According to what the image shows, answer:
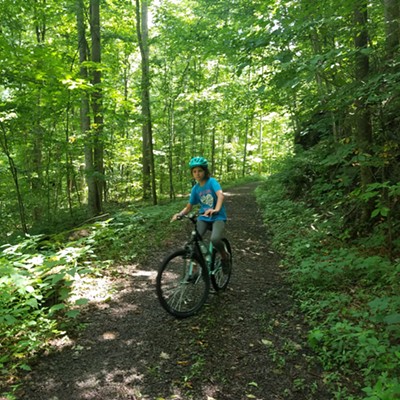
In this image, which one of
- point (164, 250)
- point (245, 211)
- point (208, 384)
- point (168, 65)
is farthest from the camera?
point (168, 65)

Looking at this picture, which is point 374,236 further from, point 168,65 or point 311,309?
point 168,65

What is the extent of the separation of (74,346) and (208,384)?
1.76m

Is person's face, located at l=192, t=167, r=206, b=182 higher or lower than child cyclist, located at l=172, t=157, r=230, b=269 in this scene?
higher

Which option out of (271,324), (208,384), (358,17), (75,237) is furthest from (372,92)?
(75,237)

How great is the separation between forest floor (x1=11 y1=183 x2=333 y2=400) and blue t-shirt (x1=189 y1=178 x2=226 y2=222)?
1387 mm

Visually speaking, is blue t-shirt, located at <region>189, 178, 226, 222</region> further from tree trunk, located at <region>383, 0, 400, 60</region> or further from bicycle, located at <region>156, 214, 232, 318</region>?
tree trunk, located at <region>383, 0, 400, 60</region>

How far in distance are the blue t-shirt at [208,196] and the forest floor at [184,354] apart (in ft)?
4.55

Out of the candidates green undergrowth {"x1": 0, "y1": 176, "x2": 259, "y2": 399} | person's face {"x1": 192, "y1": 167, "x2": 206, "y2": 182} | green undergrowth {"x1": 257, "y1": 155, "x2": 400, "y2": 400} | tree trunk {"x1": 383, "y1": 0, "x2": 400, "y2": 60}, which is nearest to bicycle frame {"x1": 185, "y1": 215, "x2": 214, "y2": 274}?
person's face {"x1": 192, "y1": 167, "x2": 206, "y2": 182}

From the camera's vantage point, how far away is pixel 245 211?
523 inches

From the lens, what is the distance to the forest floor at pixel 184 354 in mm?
3090

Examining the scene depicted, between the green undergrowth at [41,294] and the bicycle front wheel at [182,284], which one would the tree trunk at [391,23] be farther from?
the green undergrowth at [41,294]

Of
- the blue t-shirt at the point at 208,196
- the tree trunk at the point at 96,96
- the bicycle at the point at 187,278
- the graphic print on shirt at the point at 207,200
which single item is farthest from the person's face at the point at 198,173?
the tree trunk at the point at 96,96

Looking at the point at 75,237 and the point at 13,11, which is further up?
the point at 13,11

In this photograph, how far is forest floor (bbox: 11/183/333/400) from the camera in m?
3.09
